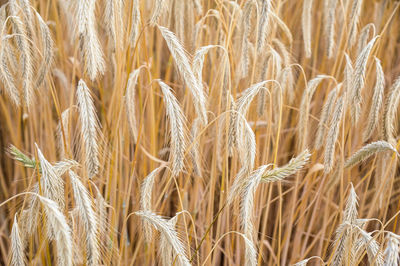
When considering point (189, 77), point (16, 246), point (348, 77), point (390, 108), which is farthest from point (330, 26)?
point (16, 246)

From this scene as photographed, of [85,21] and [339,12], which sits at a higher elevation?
[339,12]

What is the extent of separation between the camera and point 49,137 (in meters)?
1.49

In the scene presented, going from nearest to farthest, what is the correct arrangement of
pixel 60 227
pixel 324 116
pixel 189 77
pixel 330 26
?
1. pixel 60 227
2. pixel 189 77
3. pixel 324 116
4. pixel 330 26

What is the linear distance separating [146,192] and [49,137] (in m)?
0.57

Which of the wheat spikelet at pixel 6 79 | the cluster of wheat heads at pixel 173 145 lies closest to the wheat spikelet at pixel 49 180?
the cluster of wheat heads at pixel 173 145

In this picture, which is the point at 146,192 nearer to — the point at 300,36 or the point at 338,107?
the point at 338,107

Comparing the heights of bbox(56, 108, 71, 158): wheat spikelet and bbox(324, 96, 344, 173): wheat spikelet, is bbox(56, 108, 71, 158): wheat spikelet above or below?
above

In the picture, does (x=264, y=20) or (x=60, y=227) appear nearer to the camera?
(x=60, y=227)

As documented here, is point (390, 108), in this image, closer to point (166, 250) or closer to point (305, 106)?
point (305, 106)

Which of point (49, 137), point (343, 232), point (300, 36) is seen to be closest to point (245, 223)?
point (343, 232)

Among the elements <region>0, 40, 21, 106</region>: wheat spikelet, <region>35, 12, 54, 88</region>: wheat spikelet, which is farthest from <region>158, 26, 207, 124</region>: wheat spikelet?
<region>0, 40, 21, 106</region>: wheat spikelet

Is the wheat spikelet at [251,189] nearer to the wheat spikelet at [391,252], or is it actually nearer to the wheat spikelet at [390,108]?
the wheat spikelet at [391,252]

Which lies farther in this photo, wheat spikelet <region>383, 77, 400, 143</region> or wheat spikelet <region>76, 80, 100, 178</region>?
wheat spikelet <region>383, 77, 400, 143</region>

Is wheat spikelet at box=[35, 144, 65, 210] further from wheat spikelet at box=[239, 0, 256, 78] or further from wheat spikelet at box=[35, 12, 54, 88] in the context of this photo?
wheat spikelet at box=[239, 0, 256, 78]
